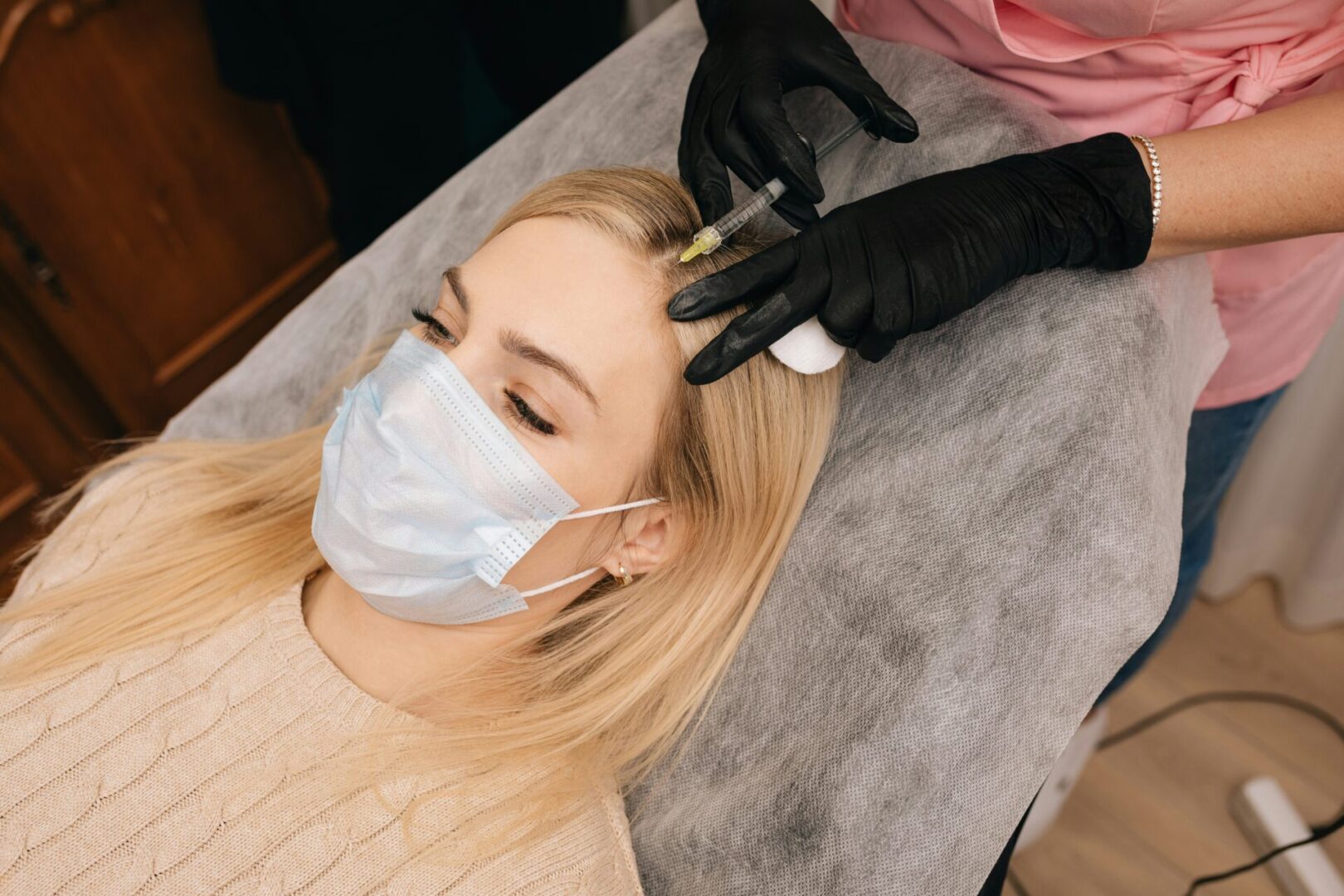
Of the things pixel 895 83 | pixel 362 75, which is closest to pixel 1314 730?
pixel 895 83

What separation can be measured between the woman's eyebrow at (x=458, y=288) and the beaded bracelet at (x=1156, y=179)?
702 millimetres

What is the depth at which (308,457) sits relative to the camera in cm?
125

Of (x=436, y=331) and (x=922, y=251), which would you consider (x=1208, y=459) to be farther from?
(x=436, y=331)

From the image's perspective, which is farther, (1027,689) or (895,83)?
(895,83)

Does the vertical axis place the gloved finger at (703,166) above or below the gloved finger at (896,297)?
above

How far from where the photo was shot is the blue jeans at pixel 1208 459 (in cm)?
130

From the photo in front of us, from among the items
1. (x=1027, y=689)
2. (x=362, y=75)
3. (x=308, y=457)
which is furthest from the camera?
(x=362, y=75)

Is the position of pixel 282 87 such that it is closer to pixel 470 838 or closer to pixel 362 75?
pixel 362 75

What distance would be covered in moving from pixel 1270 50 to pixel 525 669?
1.09 metres

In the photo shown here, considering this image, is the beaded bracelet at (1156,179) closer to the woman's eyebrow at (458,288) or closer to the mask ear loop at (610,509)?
the mask ear loop at (610,509)

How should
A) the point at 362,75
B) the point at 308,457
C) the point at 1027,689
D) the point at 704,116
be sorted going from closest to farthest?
the point at 1027,689 < the point at 704,116 < the point at 308,457 < the point at 362,75

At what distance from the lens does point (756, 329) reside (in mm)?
889

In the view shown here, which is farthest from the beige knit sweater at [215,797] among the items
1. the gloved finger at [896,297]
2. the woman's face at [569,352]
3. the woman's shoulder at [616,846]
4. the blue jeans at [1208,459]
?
the blue jeans at [1208,459]

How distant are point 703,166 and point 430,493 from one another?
1.52 feet
